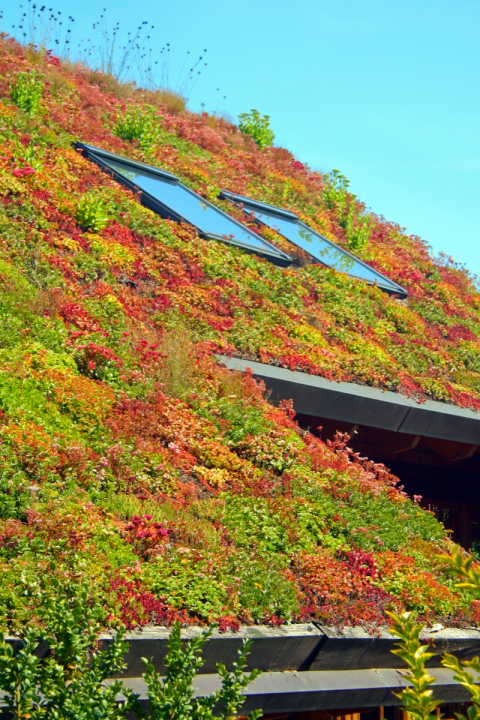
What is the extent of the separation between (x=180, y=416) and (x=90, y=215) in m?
4.92

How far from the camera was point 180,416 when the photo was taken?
27.0ft

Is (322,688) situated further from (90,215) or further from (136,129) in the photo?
(136,129)

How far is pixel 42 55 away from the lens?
62.4 ft

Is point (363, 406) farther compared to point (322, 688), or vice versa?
point (363, 406)

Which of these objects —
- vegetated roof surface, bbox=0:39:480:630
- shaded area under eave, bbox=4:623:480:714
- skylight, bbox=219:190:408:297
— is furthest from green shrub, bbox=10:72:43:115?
shaded area under eave, bbox=4:623:480:714

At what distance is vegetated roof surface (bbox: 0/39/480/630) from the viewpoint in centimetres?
572

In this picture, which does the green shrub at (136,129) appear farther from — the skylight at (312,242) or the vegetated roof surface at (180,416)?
the skylight at (312,242)

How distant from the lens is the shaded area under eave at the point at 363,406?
958 centimetres

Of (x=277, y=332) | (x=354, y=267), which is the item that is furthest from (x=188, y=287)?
(x=354, y=267)

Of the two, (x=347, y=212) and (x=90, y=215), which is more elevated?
(x=347, y=212)

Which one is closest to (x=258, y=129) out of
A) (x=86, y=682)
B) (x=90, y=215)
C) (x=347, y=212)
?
(x=347, y=212)

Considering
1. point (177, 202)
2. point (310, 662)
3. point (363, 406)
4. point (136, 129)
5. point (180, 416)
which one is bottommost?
point (310, 662)

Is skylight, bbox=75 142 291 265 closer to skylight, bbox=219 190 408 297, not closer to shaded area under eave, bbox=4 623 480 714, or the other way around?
skylight, bbox=219 190 408 297

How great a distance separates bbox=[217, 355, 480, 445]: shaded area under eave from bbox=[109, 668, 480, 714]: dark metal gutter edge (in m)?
4.22
